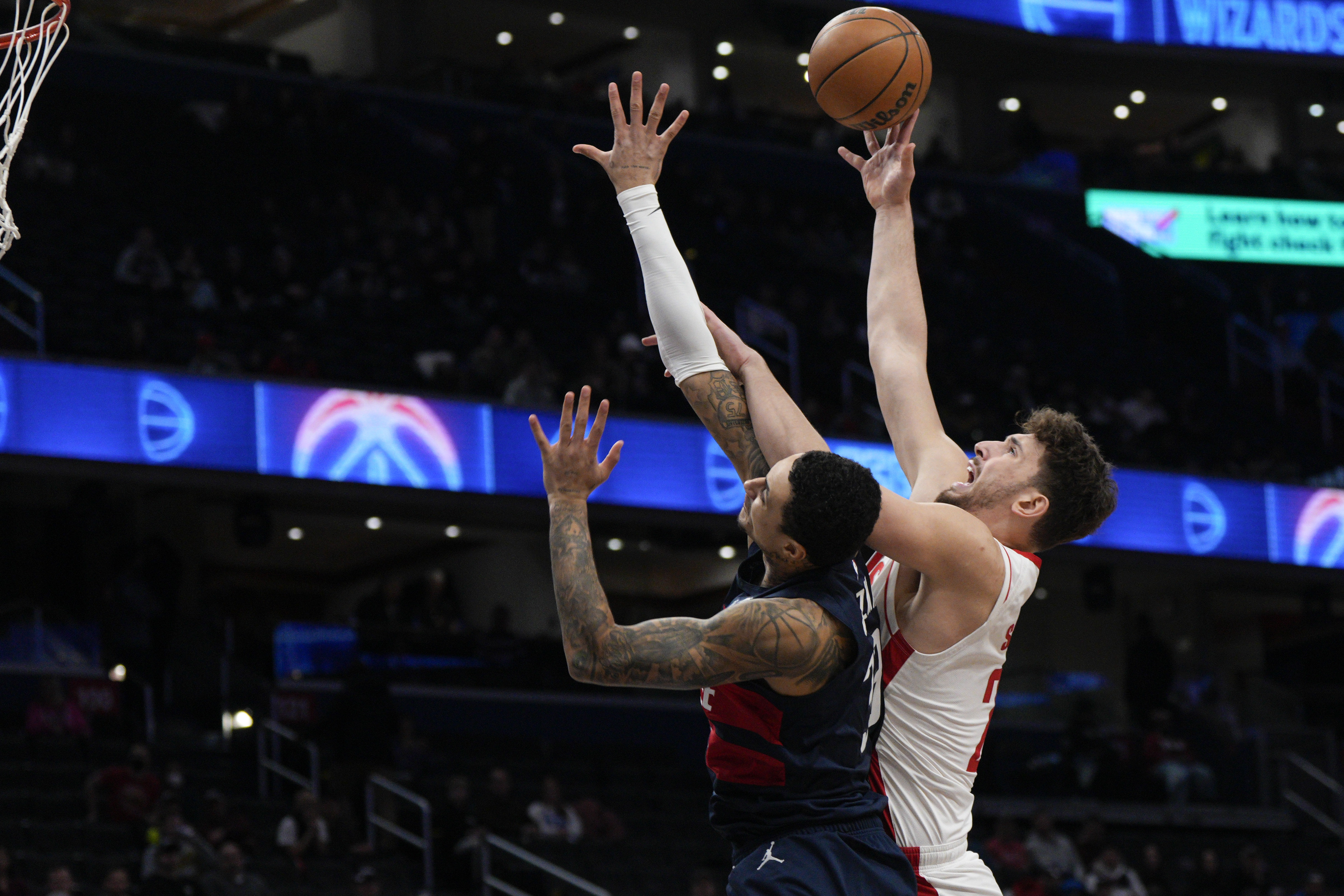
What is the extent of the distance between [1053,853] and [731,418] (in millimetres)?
12328

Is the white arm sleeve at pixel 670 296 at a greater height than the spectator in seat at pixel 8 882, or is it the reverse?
the white arm sleeve at pixel 670 296

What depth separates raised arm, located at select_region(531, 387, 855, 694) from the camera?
3.70 metres

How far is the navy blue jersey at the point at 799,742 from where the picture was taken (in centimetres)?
384

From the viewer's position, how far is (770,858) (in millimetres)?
3854

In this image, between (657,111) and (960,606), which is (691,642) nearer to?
(960,606)

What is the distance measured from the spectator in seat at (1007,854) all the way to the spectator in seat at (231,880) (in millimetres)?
6211

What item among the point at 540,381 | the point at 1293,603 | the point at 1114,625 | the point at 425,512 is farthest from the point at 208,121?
the point at 1293,603

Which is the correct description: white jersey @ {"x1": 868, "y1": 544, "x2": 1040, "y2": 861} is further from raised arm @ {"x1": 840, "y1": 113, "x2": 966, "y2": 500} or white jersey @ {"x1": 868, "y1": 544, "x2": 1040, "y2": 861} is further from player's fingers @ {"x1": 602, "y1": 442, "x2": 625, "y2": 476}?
player's fingers @ {"x1": 602, "y1": 442, "x2": 625, "y2": 476}

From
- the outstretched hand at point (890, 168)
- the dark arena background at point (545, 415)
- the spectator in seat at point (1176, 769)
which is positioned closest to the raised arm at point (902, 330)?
the outstretched hand at point (890, 168)

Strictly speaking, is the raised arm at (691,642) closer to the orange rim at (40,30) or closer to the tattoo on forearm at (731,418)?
the tattoo on forearm at (731,418)

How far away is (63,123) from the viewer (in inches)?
803

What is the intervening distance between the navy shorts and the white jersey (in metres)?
0.25

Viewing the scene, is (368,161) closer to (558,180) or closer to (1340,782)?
(558,180)

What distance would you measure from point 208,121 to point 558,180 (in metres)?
4.19
